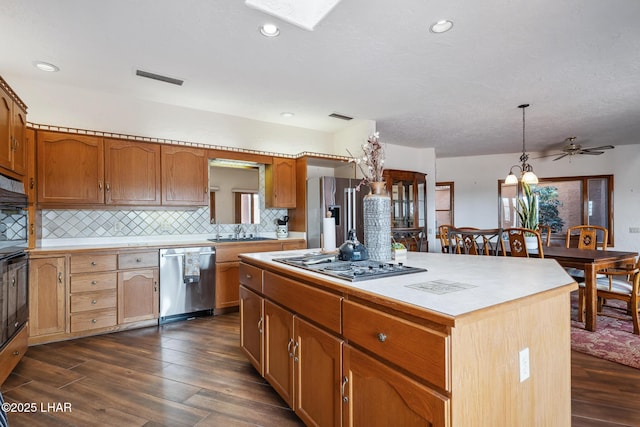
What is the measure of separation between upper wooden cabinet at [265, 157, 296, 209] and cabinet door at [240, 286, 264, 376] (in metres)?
2.23

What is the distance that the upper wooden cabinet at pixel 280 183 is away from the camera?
14.5ft

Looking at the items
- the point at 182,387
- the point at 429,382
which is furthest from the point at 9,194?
the point at 429,382

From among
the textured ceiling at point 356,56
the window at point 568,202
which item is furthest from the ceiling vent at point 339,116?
the window at point 568,202

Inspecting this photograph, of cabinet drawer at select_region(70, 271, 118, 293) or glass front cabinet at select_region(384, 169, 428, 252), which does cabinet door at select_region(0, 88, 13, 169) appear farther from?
glass front cabinet at select_region(384, 169, 428, 252)

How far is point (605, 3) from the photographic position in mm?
2023

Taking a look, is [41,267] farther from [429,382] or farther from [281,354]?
[429,382]

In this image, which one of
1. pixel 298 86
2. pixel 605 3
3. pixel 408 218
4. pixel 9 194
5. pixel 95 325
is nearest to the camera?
pixel 605 3

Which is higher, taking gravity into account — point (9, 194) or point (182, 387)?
point (9, 194)

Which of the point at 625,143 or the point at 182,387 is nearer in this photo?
the point at 182,387

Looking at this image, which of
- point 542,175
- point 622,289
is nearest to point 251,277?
point 622,289

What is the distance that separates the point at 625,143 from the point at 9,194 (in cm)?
912

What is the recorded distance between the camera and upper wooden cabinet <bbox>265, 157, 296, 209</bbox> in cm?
443

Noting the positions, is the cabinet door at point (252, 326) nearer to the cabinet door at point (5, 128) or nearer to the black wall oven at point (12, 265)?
the black wall oven at point (12, 265)

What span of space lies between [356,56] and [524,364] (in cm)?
257
